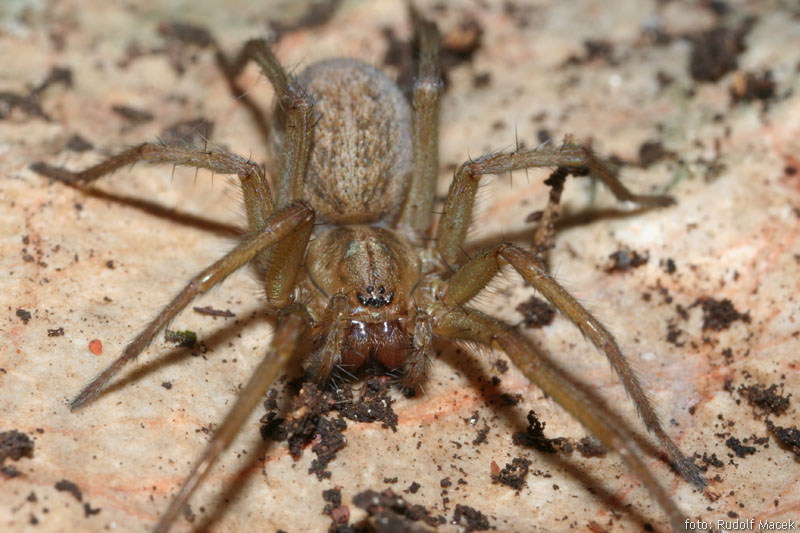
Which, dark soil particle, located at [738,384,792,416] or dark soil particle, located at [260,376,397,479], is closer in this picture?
dark soil particle, located at [260,376,397,479]

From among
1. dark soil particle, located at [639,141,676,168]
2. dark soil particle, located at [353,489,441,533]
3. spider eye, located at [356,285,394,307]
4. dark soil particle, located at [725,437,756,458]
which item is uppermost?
dark soil particle, located at [639,141,676,168]

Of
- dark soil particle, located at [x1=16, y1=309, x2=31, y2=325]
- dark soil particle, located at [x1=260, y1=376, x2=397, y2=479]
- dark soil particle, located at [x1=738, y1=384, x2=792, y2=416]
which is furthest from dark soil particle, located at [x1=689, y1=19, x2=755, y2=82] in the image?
dark soil particle, located at [x1=16, y1=309, x2=31, y2=325]

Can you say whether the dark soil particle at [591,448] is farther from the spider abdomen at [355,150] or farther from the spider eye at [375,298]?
the spider abdomen at [355,150]

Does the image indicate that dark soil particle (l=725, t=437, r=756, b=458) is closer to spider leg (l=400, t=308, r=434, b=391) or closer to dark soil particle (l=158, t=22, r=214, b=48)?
spider leg (l=400, t=308, r=434, b=391)

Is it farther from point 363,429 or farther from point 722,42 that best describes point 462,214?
point 722,42

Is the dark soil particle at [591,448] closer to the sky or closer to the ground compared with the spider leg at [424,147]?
closer to the ground

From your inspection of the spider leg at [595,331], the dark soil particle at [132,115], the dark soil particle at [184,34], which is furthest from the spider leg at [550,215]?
the dark soil particle at [184,34]

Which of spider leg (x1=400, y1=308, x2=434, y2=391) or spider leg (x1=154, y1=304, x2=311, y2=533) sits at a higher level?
spider leg (x1=400, y1=308, x2=434, y2=391)
